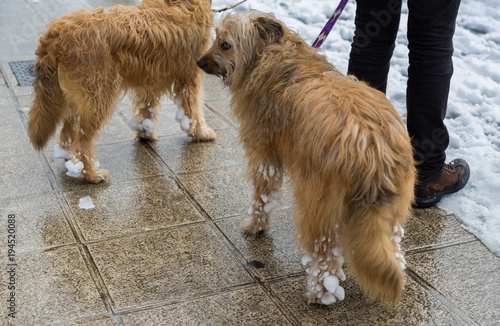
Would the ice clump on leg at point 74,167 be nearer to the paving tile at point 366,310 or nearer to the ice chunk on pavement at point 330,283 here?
the paving tile at point 366,310

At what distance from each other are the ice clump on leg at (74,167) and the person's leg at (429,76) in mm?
2810

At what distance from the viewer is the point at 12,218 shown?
4102 mm

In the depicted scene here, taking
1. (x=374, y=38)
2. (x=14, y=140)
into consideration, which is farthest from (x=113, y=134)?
(x=374, y=38)

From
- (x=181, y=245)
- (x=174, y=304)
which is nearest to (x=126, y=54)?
(x=181, y=245)

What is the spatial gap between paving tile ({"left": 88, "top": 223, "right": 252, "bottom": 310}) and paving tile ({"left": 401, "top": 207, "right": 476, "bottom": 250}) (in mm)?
1313

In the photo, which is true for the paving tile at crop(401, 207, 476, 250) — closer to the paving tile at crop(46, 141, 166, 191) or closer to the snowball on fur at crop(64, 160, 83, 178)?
the paving tile at crop(46, 141, 166, 191)

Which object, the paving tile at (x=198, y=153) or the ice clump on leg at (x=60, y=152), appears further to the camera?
the paving tile at (x=198, y=153)

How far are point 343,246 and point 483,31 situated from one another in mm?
6691

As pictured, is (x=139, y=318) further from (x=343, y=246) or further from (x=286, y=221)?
(x=286, y=221)

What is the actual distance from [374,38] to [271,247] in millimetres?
1870

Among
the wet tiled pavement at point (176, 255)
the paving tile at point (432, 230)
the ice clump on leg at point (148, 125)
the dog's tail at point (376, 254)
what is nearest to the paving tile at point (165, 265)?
the wet tiled pavement at point (176, 255)

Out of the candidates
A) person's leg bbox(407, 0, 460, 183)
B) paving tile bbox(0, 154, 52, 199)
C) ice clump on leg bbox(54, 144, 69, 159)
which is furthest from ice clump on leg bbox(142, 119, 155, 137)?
person's leg bbox(407, 0, 460, 183)

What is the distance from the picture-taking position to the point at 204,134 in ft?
18.0

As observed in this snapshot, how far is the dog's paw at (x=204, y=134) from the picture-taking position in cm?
547
